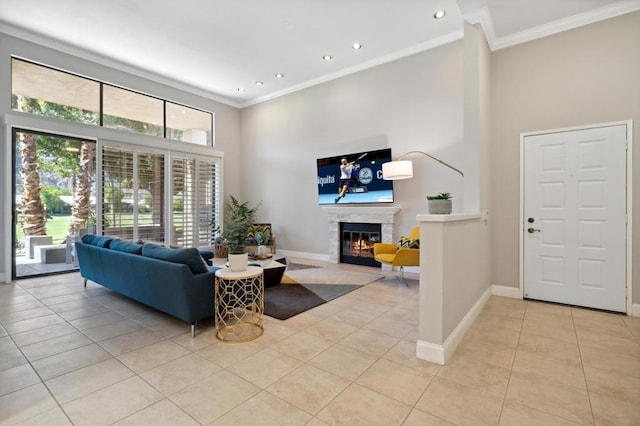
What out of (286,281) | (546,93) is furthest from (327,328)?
(546,93)

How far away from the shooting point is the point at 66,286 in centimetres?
470

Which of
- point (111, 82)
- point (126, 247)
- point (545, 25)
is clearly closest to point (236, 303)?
point (126, 247)

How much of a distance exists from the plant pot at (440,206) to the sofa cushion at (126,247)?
10.5 ft

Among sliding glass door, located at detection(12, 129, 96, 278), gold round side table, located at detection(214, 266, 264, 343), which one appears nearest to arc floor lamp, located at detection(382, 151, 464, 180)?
gold round side table, located at detection(214, 266, 264, 343)

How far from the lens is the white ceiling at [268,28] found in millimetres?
3861

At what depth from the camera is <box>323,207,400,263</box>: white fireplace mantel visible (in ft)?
18.6

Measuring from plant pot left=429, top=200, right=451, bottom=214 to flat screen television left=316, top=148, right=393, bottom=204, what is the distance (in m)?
2.65

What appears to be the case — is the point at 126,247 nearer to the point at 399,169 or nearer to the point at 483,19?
the point at 399,169

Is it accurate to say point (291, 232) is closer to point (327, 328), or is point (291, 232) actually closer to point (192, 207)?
point (192, 207)

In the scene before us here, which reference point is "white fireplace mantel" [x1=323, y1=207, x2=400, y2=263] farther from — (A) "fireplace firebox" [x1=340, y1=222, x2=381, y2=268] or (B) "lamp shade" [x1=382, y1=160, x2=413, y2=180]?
(B) "lamp shade" [x1=382, y1=160, x2=413, y2=180]

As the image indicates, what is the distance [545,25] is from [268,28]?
3818mm

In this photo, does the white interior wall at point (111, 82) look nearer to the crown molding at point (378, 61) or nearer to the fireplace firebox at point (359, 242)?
the crown molding at point (378, 61)

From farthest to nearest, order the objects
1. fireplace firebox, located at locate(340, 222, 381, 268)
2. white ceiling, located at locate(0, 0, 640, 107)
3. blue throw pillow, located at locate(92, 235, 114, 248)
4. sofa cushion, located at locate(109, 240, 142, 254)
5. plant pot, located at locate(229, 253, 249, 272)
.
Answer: fireplace firebox, located at locate(340, 222, 381, 268), blue throw pillow, located at locate(92, 235, 114, 248), white ceiling, located at locate(0, 0, 640, 107), sofa cushion, located at locate(109, 240, 142, 254), plant pot, located at locate(229, 253, 249, 272)

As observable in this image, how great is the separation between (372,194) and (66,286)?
5.27m
